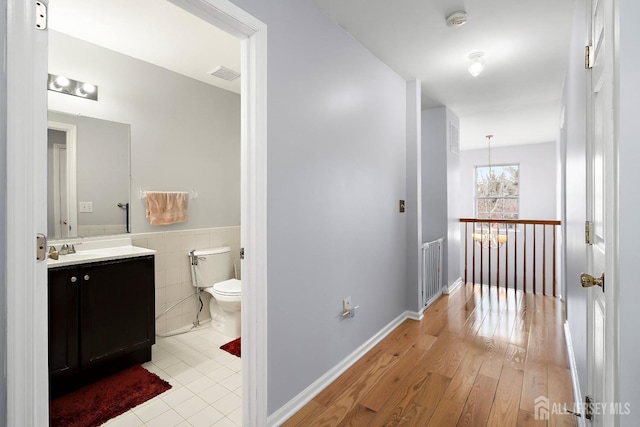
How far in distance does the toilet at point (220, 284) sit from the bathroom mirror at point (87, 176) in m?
0.73

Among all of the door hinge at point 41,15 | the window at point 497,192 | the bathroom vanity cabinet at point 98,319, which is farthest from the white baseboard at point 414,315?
the window at point 497,192

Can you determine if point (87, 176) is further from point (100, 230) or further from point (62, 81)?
point (62, 81)

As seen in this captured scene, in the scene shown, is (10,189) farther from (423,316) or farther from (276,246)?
(423,316)

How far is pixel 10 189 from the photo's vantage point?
2.87 ft

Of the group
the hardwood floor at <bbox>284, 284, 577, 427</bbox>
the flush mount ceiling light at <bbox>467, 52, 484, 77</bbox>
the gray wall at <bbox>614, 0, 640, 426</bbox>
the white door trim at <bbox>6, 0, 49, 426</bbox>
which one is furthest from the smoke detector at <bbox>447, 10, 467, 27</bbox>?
the hardwood floor at <bbox>284, 284, 577, 427</bbox>

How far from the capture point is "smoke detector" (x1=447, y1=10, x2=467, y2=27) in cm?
208

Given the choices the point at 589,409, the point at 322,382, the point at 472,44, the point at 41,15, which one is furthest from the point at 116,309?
the point at 472,44

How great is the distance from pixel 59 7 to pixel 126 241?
1.70 metres

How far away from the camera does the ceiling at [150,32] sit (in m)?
2.02

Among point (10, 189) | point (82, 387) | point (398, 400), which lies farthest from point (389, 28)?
point (82, 387)

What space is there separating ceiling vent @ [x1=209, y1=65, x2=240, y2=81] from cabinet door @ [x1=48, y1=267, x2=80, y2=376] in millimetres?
2031

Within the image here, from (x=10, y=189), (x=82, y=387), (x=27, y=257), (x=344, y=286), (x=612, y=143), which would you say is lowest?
(x=82, y=387)

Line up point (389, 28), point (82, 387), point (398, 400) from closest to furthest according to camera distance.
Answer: point (398, 400) → point (82, 387) → point (389, 28)

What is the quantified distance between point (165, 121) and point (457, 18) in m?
2.58
